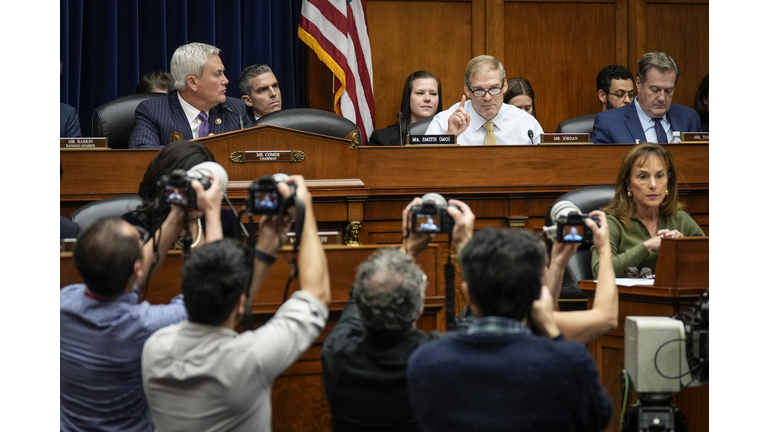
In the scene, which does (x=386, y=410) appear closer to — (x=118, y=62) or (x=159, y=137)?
(x=159, y=137)

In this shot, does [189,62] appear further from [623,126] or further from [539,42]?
[539,42]

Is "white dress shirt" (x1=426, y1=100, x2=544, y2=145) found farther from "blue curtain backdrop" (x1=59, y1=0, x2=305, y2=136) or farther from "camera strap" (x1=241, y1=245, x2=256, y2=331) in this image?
"camera strap" (x1=241, y1=245, x2=256, y2=331)

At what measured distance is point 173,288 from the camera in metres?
2.19

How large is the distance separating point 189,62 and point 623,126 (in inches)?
89.1

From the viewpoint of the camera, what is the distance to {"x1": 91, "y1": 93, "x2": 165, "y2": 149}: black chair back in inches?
169

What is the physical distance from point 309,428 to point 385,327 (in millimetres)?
715

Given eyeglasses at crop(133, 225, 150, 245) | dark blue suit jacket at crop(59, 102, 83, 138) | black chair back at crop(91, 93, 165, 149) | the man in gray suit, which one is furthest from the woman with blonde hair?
dark blue suit jacket at crop(59, 102, 83, 138)

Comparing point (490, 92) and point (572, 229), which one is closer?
point (572, 229)

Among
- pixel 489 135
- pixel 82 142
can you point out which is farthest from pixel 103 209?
pixel 489 135

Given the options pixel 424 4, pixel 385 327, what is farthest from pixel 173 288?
pixel 424 4

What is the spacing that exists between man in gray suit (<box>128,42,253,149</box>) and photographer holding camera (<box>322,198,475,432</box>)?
239 centimetres

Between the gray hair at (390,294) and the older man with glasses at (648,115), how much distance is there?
278 centimetres

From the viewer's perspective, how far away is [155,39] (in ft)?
17.9

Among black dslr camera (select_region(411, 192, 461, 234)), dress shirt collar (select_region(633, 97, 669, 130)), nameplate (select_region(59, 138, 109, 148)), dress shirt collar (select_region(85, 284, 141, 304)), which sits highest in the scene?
dress shirt collar (select_region(633, 97, 669, 130))
